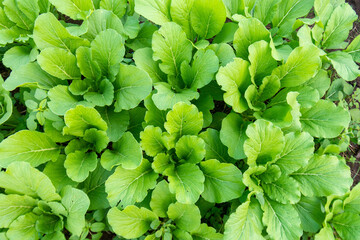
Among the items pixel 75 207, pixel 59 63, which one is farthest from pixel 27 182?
pixel 59 63

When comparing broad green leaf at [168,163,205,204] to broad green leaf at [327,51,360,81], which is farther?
broad green leaf at [327,51,360,81]

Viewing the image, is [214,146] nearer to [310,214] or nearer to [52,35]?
[310,214]

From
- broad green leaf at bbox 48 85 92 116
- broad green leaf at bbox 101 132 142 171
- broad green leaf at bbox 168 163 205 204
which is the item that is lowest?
broad green leaf at bbox 168 163 205 204

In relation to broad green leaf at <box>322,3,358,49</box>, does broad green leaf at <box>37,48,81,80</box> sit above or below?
below

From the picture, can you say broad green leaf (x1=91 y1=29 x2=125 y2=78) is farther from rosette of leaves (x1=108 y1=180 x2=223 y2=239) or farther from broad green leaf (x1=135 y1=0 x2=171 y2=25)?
rosette of leaves (x1=108 y1=180 x2=223 y2=239)

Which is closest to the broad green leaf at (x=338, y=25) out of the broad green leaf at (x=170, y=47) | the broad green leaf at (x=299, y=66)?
the broad green leaf at (x=299, y=66)

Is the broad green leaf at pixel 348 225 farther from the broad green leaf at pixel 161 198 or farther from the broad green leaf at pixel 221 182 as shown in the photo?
the broad green leaf at pixel 161 198

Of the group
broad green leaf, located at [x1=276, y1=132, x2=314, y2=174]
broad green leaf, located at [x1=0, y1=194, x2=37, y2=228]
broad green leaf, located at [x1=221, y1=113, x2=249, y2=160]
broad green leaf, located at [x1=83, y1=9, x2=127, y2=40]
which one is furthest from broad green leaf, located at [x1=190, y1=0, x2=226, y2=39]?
broad green leaf, located at [x1=0, y1=194, x2=37, y2=228]
